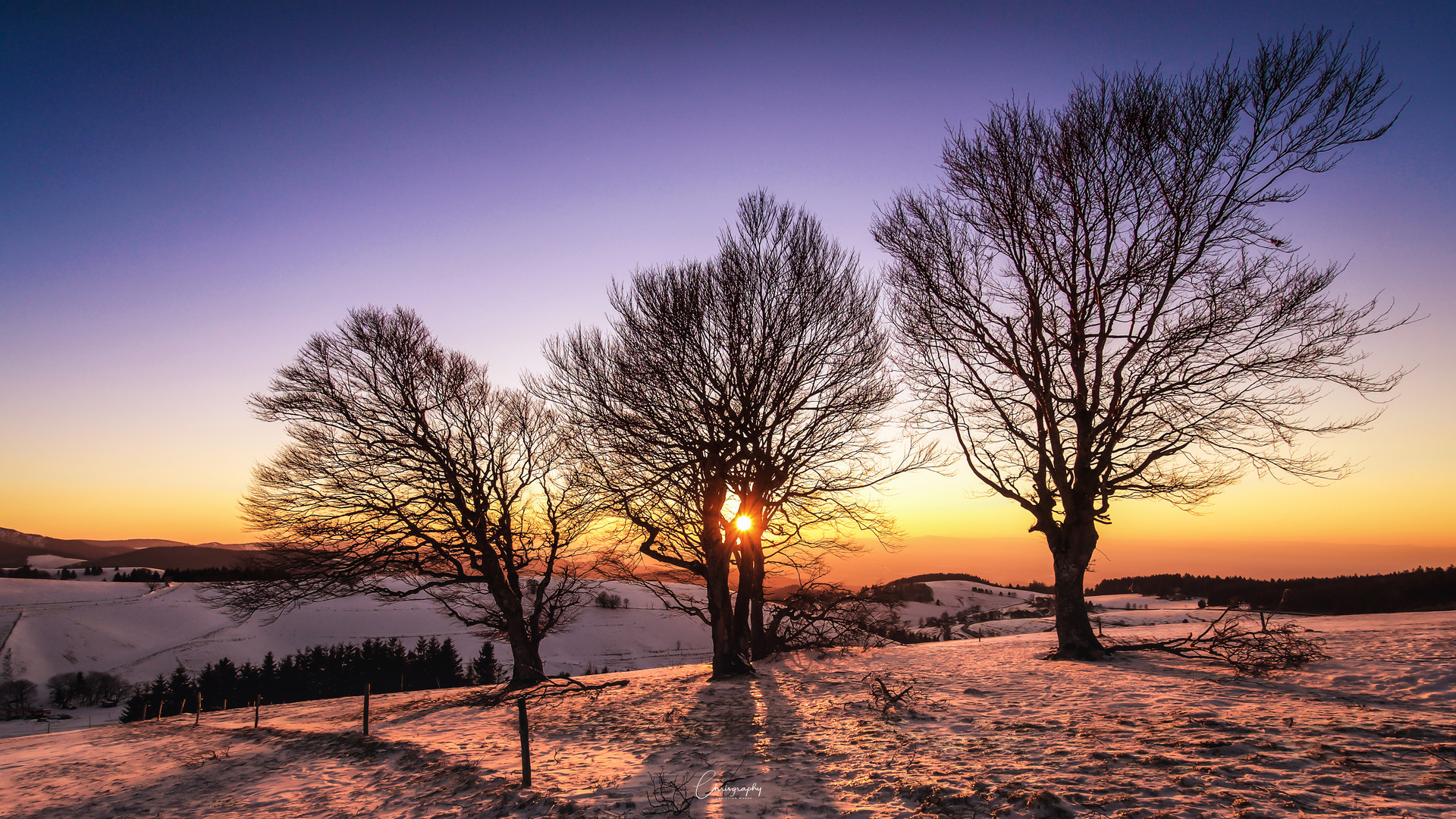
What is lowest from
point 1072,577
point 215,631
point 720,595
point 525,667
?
point 215,631

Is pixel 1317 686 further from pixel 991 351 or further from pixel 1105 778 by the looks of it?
pixel 991 351

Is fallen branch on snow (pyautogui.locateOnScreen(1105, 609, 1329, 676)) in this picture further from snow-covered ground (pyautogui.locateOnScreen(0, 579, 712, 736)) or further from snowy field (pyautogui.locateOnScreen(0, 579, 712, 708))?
snowy field (pyautogui.locateOnScreen(0, 579, 712, 708))

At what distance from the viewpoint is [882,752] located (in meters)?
6.66

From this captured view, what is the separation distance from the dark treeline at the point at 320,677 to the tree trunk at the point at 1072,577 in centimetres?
4044

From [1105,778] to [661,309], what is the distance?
10.5m

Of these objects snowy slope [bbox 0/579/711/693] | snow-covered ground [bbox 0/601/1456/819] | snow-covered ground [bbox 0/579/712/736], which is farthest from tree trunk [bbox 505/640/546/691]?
snowy slope [bbox 0/579/711/693]

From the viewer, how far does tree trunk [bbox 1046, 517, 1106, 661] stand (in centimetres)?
1233

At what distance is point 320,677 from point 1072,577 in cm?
5956

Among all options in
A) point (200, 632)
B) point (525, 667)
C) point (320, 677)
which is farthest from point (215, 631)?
point (525, 667)

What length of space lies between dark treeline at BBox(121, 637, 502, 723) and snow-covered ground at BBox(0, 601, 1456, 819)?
3516 cm

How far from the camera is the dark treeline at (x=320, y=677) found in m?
45.0

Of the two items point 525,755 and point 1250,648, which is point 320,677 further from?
point 1250,648

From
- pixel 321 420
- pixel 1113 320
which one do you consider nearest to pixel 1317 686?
pixel 1113 320

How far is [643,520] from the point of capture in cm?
1398
